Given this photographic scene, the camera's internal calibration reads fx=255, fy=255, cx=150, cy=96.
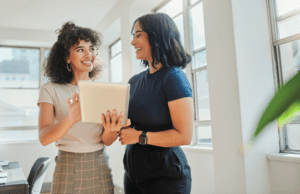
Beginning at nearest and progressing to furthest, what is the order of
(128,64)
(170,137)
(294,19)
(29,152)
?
(170,137) < (294,19) < (128,64) < (29,152)

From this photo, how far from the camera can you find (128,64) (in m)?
4.19

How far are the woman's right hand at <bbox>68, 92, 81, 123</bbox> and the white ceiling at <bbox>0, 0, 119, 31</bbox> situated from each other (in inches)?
131

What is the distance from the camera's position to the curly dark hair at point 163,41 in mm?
1211

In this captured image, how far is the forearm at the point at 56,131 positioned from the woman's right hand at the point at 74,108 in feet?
0.07

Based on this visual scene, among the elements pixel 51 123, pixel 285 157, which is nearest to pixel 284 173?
pixel 285 157

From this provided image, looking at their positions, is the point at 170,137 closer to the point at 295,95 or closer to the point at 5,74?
the point at 295,95

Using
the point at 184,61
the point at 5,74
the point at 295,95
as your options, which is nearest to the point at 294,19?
the point at 184,61

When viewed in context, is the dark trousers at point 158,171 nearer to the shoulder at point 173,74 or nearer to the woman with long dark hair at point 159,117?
the woman with long dark hair at point 159,117

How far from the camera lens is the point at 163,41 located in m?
1.22

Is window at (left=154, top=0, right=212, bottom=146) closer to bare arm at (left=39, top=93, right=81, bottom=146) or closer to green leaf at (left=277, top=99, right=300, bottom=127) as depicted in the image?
bare arm at (left=39, top=93, right=81, bottom=146)

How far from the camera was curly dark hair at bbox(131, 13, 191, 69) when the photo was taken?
1.21 m

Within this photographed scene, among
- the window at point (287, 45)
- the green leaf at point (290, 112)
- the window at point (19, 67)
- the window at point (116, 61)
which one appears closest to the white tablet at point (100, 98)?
the green leaf at point (290, 112)

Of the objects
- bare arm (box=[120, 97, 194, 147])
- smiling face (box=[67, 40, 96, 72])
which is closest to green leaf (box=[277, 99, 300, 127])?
bare arm (box=[120, 97, 194, 147])

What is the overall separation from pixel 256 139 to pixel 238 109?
1879mm
